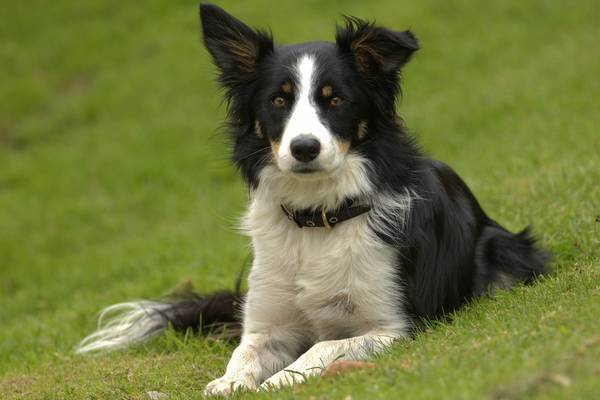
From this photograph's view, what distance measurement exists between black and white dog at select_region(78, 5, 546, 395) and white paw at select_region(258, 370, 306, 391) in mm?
33

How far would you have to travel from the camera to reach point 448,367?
161 inches

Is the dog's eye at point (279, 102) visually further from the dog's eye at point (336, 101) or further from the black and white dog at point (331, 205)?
the dog's eye at point (336, 101)

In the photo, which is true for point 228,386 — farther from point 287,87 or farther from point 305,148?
point 287,87

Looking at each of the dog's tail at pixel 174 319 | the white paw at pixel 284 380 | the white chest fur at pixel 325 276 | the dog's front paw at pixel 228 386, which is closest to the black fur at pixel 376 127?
the white chest fur at pixel 325 276

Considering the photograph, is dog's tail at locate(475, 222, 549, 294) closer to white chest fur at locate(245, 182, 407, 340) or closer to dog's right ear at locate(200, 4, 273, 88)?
white chest fur at locate(245, 182, 407, 340)

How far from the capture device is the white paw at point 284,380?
469 cm

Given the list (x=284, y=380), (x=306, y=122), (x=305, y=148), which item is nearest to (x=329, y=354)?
(x=284, y=380)

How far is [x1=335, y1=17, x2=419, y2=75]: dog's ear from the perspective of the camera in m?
5.22

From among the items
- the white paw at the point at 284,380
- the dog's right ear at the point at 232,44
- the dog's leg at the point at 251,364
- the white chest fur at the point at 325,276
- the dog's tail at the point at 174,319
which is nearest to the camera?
the white paw at the point at 284,380

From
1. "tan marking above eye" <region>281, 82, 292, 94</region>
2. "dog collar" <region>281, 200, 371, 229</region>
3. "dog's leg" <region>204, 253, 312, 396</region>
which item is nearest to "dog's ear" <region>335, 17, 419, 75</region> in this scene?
"tan marking above eye" <region>281, 82, 292, 94</region>

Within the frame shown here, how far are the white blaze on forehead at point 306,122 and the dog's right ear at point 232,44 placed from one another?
1.27ft

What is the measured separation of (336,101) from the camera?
17.0ft

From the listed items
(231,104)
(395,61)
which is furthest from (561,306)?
(231,104)

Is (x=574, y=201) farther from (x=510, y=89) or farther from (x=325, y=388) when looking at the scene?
(x=510, y=89)
